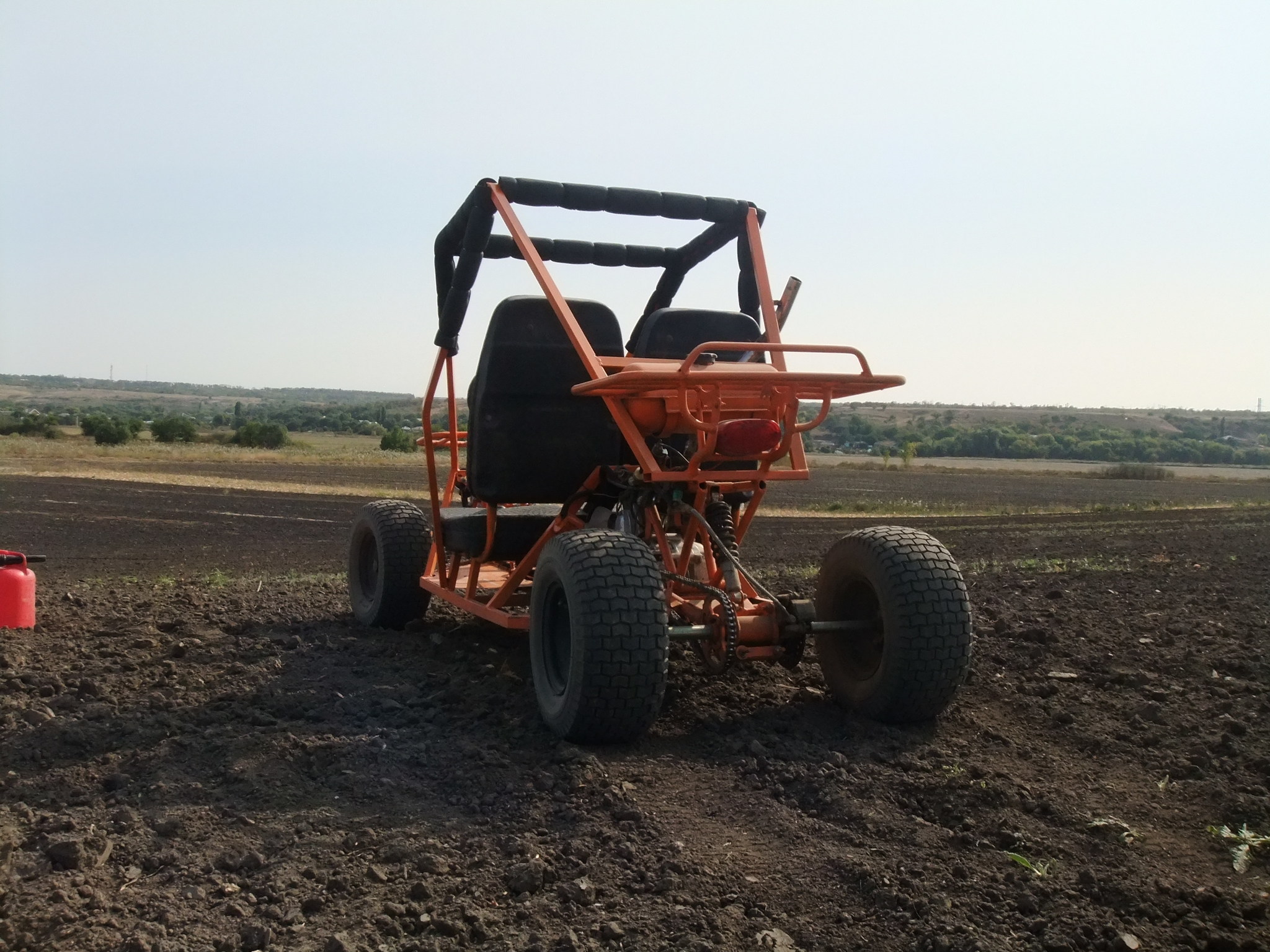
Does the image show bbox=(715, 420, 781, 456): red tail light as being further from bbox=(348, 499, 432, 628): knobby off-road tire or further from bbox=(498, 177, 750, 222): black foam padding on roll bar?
bbox=(348, 499, 432, 628): knobby off-road tire

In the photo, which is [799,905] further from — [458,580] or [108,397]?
[108,397]

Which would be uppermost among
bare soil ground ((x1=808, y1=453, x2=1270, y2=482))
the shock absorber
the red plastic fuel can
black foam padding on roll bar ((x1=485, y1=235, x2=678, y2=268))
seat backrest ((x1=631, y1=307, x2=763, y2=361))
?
black foam padding on roll bar ((x1=485, y1=235, x2=678, y2=268))

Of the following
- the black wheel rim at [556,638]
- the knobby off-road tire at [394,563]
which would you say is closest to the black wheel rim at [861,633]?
the black wheel rim at [556,638]

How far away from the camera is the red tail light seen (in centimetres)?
480

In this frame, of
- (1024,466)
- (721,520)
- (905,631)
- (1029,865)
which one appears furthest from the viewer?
(1024,466)

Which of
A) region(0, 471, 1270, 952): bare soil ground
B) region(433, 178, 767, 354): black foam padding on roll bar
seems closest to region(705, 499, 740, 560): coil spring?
region(0, 471, 1270, 952): bare soil ground

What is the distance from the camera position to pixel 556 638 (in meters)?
5.11

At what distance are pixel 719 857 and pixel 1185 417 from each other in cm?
13556

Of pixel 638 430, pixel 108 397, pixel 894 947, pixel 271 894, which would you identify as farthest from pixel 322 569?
pixel 108 397

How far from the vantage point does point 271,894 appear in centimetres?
318

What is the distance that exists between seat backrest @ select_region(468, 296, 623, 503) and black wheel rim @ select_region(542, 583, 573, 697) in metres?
1.25

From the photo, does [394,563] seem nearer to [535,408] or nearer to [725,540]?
[535,408]

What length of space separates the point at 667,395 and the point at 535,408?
54.1 inches

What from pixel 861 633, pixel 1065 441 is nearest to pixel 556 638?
pixel 861 633
